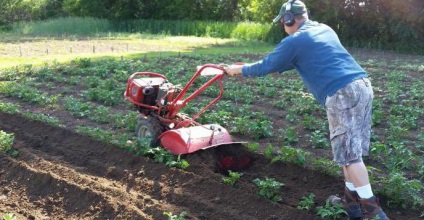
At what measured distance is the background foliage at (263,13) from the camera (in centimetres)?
2558

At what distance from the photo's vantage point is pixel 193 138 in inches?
259

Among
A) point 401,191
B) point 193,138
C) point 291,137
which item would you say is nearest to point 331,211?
point 401,191

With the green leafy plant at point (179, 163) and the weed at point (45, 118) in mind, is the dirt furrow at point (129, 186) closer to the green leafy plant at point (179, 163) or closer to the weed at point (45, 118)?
the green leafy plant at point (179, 163)

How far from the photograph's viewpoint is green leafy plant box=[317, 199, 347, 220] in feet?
17.3

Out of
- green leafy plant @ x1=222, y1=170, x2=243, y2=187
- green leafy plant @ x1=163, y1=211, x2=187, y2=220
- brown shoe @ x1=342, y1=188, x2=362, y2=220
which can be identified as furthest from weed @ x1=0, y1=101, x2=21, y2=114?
brown shoe @ x1=342, y1=188, x2=362, y2=220

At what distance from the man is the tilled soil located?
62 centimetres

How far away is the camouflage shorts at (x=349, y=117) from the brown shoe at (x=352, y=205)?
513 mm

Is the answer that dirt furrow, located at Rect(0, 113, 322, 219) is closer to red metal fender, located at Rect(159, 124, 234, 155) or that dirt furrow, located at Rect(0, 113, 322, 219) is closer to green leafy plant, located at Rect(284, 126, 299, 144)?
red metal fender, located at Rect(159, 124, 234, 155)

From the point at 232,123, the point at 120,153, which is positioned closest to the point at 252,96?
the point at 232,123

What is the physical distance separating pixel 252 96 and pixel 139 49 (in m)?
12.3

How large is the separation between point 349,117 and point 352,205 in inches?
34.5

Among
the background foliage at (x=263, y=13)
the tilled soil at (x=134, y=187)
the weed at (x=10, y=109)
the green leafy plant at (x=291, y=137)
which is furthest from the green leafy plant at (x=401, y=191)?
the background foliage at (x=263, y=13)

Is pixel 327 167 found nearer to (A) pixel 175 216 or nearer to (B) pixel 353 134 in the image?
(B) pixel 353 134

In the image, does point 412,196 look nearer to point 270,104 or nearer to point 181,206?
point 181,206
